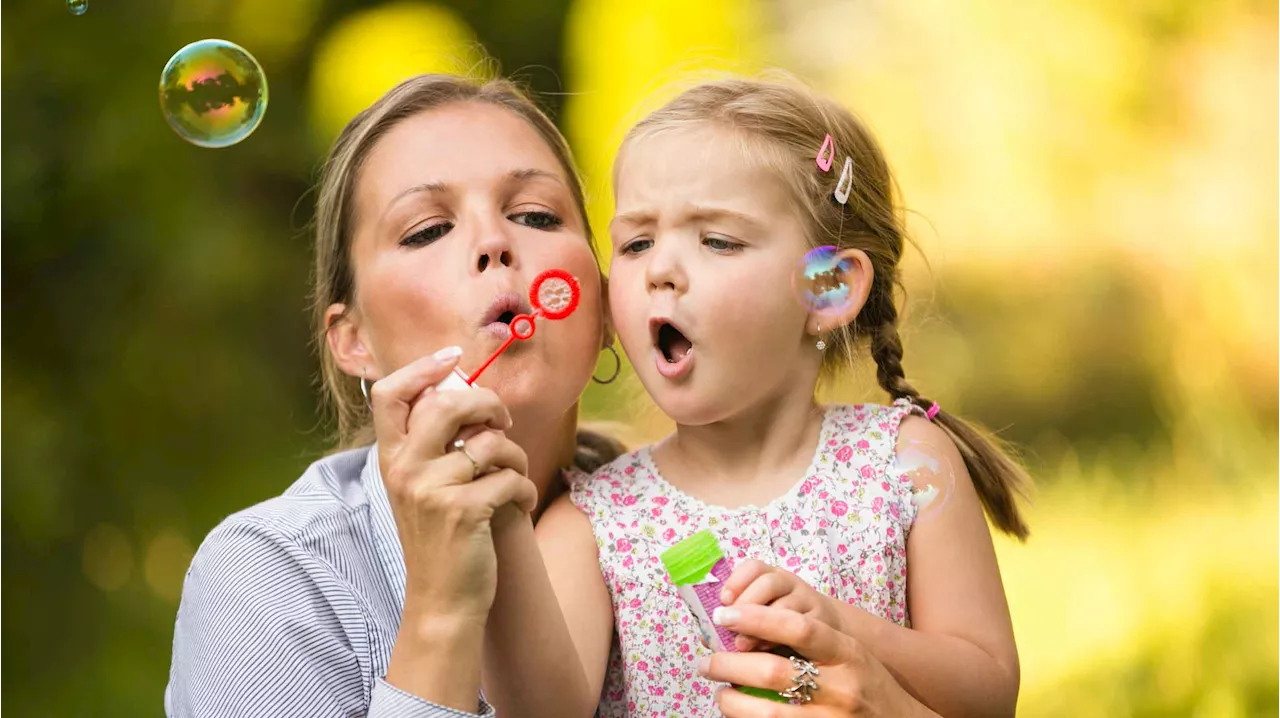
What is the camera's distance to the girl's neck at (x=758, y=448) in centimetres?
171

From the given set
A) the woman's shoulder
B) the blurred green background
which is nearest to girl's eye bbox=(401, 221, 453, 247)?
the woman's shoulder

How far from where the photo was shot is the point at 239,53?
218 centimetres

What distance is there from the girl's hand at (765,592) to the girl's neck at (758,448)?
32cm

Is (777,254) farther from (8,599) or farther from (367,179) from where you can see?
(8,599)

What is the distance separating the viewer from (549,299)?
1.67 m

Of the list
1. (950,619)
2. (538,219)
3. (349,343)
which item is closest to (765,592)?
(950,619)

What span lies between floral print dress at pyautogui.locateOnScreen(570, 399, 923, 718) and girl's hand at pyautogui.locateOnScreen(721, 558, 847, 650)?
0.24 meters

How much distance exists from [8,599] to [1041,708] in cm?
314

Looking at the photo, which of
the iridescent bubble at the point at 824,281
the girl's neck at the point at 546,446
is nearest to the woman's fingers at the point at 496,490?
the girl's neck at the point at 546,446

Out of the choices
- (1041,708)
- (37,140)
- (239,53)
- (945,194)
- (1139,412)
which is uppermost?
(239,53)

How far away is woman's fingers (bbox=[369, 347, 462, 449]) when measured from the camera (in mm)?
1358

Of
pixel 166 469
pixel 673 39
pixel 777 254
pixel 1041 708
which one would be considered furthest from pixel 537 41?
pixel 777 254

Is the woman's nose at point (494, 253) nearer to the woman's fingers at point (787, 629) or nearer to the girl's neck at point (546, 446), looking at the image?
the girl's neck at point (546, 446)

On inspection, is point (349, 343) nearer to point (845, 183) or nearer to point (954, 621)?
point (845, 183)
